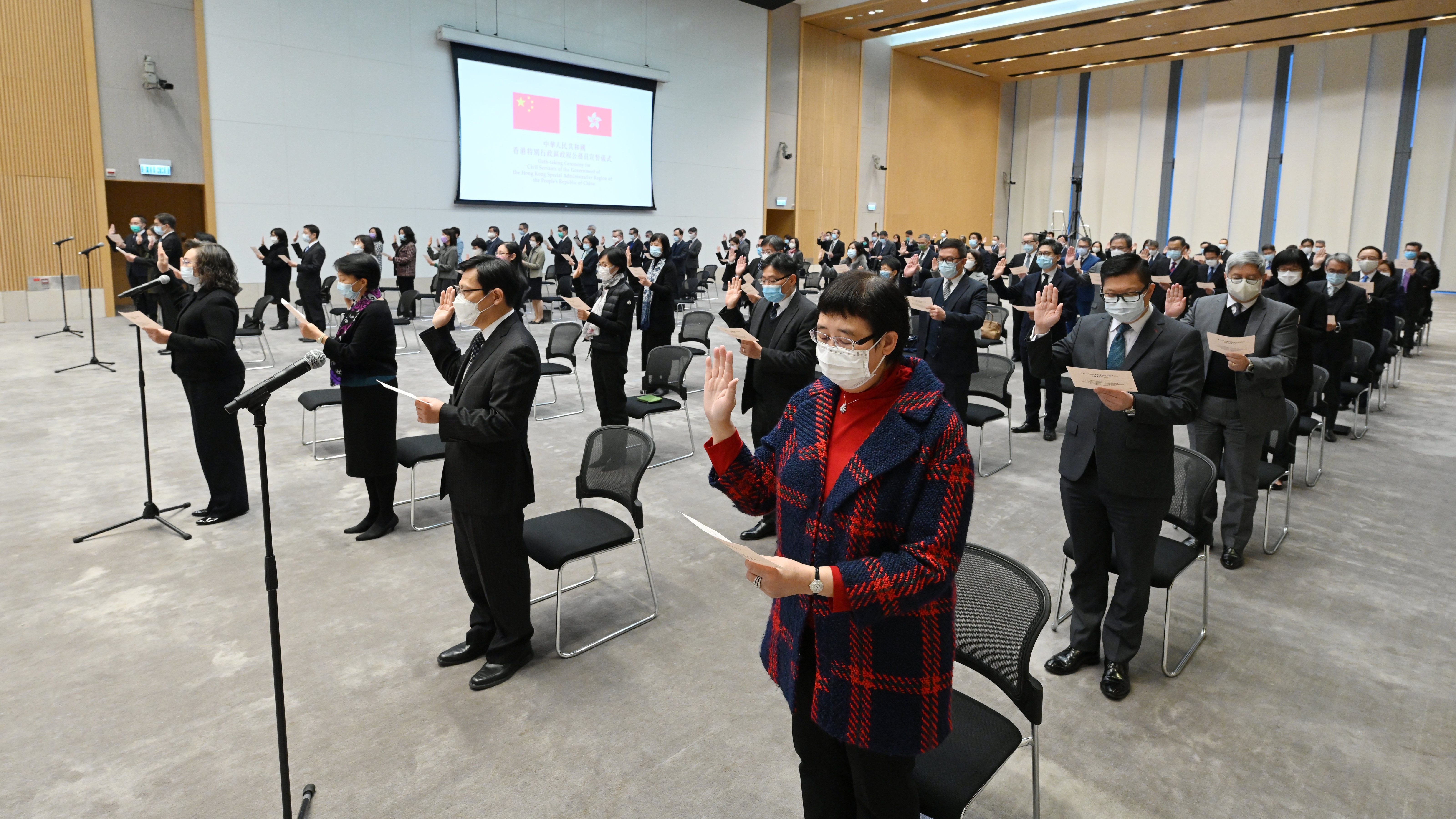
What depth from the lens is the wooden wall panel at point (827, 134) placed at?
77.2 ft

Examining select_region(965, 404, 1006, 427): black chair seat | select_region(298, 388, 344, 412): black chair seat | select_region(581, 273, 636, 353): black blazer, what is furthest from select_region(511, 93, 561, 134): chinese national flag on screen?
select_region(965, 404, 1006, 427): black chair seat

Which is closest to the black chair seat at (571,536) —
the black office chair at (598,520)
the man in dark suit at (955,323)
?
the black office chair at (598,520)

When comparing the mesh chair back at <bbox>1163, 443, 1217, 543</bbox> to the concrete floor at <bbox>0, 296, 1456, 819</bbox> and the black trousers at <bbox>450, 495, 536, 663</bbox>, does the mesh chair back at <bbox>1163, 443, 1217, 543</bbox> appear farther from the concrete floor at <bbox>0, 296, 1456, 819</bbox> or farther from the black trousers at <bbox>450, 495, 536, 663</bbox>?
the black trousers at <bbox>450, 495, 536, 663</bbox>

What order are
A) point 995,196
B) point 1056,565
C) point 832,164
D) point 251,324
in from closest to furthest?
point 1056,565
point 251,324
point 832,164
point 995,196

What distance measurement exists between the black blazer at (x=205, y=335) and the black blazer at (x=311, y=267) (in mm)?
7527

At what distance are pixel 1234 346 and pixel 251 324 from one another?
34.9 ft

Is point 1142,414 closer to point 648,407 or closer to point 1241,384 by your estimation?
point 1241,384

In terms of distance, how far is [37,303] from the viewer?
1323cm

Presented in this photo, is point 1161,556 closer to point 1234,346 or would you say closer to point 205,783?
point 1234,346

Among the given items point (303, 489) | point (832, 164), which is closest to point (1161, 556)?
point (303, 489)

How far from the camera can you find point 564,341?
26.2 feet

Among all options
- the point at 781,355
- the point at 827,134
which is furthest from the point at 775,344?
the point at 827,134

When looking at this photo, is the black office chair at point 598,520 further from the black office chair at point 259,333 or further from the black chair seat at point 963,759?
the black office chair at point 259,333

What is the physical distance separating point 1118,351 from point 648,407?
12.0 feet
